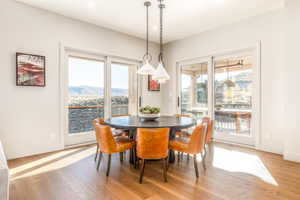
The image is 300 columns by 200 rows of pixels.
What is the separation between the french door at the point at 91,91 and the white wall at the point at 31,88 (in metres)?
0.31

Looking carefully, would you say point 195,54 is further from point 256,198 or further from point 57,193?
point 57,193

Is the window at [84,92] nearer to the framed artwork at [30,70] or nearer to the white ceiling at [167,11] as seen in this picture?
the framed artwork at [30,70]

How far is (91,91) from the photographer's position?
4.20 meters

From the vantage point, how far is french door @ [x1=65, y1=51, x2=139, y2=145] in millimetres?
3939

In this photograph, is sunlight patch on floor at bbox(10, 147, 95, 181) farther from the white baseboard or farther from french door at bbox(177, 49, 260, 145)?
the white baseboard

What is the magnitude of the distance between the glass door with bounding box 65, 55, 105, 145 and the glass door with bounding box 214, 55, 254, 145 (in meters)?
2.88

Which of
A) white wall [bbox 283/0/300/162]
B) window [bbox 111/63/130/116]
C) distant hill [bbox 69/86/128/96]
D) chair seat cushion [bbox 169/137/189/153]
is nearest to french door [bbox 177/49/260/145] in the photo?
white wall [bbox 283/0/300/162]

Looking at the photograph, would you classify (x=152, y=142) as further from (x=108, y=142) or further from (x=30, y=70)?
(x=30, y=70)

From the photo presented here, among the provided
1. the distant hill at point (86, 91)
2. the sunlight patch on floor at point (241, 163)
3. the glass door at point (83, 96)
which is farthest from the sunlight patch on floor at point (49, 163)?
the sunlight patch on floor at point (241, 163)

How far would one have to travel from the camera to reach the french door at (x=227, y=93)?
385 centimetres

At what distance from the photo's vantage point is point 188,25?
13.6 ft

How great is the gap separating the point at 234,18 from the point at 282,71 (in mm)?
1469

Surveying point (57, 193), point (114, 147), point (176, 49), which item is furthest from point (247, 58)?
point (57, 193)

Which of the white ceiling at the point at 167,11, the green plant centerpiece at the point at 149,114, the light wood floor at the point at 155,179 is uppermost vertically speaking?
the white ceiling at the point at 167,11
